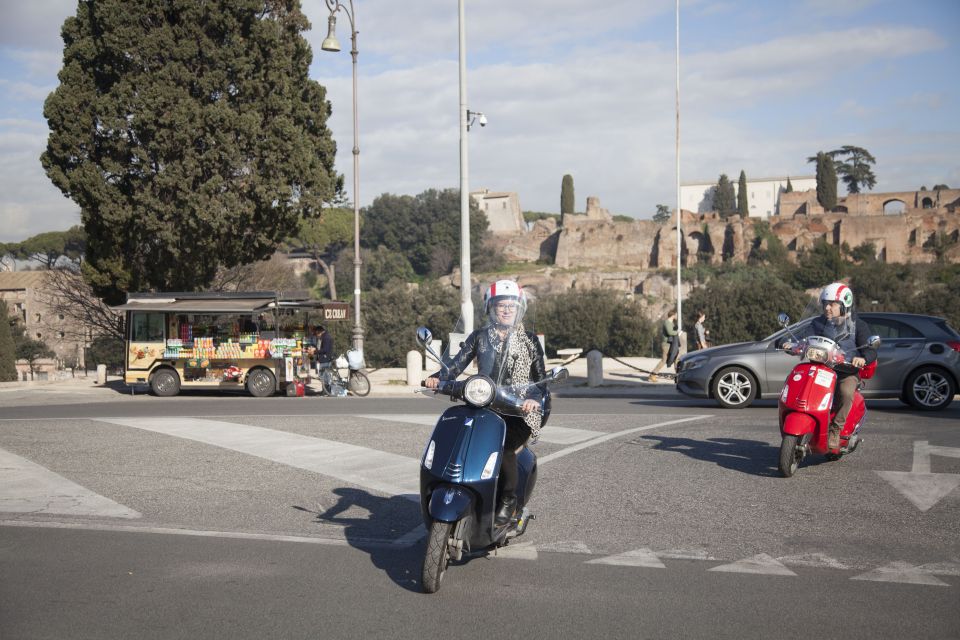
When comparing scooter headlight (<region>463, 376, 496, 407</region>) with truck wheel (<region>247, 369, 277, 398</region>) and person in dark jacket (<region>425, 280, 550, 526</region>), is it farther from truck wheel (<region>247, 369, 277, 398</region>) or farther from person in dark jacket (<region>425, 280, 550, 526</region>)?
truck wheel (<region>247, 369, 277, 398</region>)

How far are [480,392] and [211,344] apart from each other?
53.1ft

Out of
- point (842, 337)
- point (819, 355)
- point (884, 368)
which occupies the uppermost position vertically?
point (842, 337)

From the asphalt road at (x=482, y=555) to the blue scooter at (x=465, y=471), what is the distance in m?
0.26

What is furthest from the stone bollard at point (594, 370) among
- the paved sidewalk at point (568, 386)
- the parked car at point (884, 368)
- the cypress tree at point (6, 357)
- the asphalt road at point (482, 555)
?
the cypress tree at point (6, 357)

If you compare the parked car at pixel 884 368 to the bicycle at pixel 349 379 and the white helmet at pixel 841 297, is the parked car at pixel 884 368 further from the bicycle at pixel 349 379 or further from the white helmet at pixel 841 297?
the bicycle at pixel 349 379

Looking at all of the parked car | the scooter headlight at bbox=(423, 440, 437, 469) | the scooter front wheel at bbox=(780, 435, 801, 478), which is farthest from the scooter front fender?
the parked car

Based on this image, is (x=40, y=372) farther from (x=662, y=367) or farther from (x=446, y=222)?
(x=446, y=222)

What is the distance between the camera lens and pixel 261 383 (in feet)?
66.3

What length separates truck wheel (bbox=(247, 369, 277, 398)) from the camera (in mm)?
20156

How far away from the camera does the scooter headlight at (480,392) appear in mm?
5328

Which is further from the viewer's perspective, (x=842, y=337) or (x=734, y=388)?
(x=734, y=388)

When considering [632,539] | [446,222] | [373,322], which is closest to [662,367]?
[632,539]

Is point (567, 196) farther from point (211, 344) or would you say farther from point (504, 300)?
point (504, 300)

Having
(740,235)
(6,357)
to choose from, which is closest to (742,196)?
(740,235)
